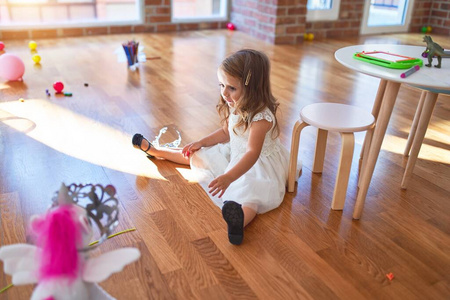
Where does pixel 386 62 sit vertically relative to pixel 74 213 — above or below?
above

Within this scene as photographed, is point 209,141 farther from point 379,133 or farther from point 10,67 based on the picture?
point 10,67

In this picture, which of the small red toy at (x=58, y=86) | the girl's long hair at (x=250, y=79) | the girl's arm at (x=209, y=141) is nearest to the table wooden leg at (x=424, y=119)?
the girl's long hair at (x=250, y=79)

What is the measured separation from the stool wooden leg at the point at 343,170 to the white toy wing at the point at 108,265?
2.85ft

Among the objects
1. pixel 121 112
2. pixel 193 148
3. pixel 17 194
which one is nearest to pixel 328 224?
pixel 193 148

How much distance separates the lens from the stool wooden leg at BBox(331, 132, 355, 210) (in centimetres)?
142

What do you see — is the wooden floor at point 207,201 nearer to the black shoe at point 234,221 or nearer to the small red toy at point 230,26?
the black shoe at point 234,221

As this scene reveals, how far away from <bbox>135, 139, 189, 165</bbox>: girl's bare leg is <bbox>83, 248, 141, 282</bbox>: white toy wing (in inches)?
40.6

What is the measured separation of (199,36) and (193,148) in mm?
3180

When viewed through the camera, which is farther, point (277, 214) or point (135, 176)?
point (135, 176)

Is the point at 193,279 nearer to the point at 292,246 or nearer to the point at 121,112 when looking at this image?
the point at 292,246

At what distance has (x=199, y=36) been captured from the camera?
15.3ft

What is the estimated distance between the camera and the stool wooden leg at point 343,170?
4.65 ft

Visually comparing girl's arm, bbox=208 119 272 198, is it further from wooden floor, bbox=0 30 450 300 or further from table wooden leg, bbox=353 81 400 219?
table wooden leg, bbox=353 81 400 219

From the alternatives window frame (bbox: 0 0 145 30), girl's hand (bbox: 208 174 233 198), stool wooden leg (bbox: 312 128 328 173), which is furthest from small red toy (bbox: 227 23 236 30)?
girl's hand (bbox: 208 174 233 198)
